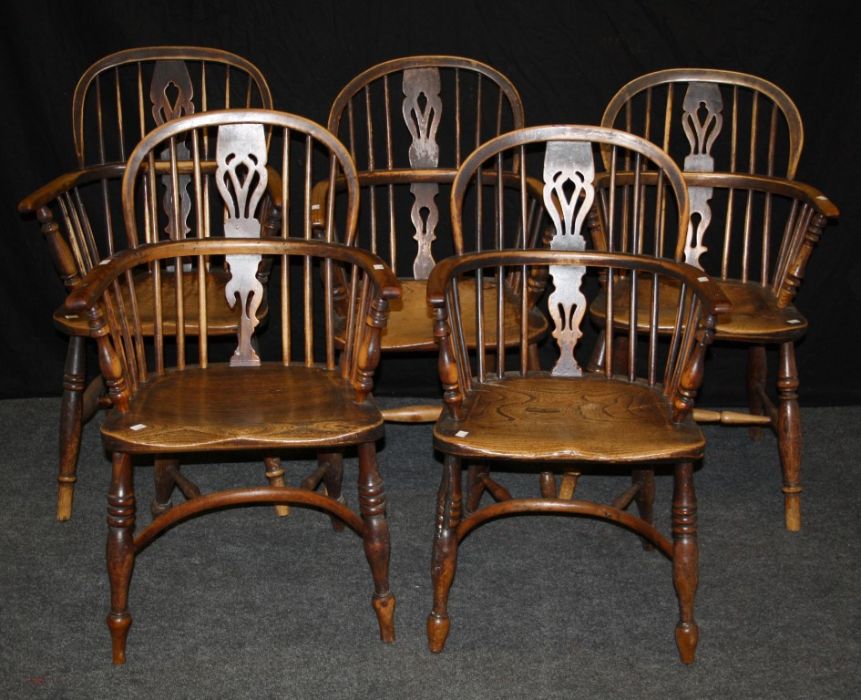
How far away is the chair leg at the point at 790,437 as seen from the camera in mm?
3068

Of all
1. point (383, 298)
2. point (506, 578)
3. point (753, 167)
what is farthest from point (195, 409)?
point (753, 167)

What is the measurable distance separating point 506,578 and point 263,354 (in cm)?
153

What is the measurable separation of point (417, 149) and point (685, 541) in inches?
59.4

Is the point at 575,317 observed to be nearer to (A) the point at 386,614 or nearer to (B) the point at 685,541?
(B) the point at 685,541

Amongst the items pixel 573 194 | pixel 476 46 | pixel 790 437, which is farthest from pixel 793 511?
pixel 476 46

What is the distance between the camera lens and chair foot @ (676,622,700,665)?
246cm

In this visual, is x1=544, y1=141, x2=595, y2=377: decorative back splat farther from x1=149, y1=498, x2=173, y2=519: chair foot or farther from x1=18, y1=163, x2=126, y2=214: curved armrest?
x1=18, y1=163, x2=126, y2=214: curved armrest

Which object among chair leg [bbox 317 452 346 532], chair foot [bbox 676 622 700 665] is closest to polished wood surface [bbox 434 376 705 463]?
chair foot [bbox 676 622 700 665]

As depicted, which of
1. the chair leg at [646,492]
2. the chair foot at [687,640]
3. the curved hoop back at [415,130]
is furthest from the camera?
the curved hoop back at [415,130]

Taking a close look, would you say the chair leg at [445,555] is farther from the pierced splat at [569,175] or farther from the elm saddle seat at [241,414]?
the pierced splat at [569,175]

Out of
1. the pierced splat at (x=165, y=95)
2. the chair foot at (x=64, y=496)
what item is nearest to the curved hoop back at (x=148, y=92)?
the pierced splat at (x=165, y=95)

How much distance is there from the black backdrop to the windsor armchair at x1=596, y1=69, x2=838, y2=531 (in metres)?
0.13

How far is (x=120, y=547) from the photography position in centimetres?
245

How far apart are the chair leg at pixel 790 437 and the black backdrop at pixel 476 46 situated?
989 mm
